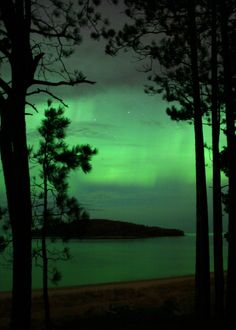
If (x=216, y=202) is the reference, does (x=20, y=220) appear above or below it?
below

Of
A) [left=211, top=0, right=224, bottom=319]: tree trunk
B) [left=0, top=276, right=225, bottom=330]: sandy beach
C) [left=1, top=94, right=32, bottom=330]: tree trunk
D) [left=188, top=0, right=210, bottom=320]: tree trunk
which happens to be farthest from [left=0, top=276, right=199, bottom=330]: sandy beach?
[left=1, top=94, right=32, bottom=330]: tree trunk

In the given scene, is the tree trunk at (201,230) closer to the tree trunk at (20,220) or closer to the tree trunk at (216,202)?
the tree trunk at (216,202)

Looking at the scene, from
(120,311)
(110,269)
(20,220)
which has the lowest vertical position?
(110,269)

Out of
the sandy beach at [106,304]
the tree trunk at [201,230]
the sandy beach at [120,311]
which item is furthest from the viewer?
the sandy beach at [106,304]

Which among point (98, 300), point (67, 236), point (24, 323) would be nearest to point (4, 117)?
point (24, 323)

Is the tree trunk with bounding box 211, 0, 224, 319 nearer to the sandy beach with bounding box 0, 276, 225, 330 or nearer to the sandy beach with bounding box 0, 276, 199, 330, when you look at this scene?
the sandy beach with bounding box 0, 276, 225, 330

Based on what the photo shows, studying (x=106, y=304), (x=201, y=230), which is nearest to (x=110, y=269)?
(x=106, y=304)

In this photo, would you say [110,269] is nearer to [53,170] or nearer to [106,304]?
[106,304]

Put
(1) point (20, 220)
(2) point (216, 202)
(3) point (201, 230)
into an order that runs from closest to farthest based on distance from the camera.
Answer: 1. (1) point (20, 220)
2. (3) point (201, 230)
3. (2) point (216, 202)

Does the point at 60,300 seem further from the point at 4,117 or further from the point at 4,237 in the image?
the point at 4,117

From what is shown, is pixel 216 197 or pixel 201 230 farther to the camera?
pixel 216 197

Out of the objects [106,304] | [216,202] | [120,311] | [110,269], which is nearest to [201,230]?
[216,202]

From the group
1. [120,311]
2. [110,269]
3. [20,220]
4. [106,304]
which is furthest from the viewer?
[110,269]

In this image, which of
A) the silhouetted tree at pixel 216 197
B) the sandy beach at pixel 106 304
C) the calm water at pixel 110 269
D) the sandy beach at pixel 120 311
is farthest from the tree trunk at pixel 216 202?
the calm water at pixel 110 269
